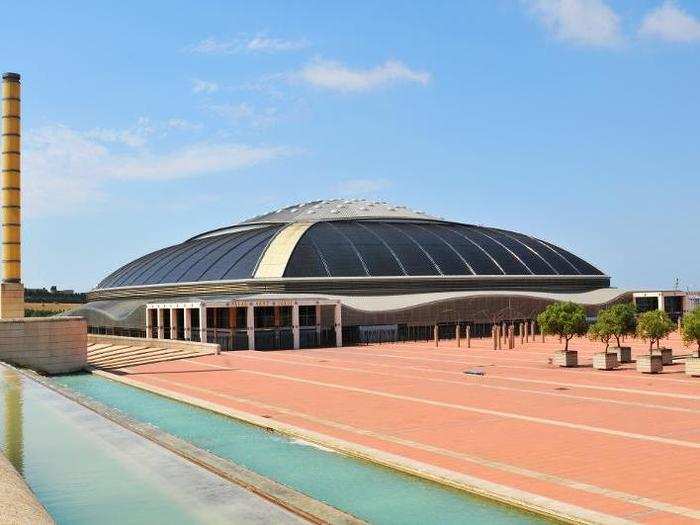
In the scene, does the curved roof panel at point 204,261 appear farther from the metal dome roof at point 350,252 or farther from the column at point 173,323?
the column at point 173,323

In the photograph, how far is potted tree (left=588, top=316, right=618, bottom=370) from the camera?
1305 inches

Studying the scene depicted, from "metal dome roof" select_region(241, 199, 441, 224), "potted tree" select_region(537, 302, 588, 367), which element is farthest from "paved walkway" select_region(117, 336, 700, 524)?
"metal dome roof" select_region(241, 199, 441, 224)

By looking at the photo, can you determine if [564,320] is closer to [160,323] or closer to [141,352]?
[141,352]

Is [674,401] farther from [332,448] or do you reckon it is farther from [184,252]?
[184,252]

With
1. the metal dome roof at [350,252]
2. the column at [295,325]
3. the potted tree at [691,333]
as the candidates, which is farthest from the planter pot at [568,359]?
the metal dome roof at [350,252]

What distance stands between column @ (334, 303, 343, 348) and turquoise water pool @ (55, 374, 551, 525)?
3264cm

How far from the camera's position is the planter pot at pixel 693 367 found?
2914 centimetres

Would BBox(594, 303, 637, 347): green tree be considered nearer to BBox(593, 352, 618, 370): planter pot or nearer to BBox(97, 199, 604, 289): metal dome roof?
BBox(593, 352, 618, 370): planter pot

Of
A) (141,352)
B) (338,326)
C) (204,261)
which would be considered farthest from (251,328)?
(204,261)

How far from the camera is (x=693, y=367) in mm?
29312

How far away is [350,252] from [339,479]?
168 ft

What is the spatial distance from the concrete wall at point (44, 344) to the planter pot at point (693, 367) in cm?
2845

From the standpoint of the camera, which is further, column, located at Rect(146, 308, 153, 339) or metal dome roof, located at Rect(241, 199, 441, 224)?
metal dome roof, located at Rect(241, 199, 441, 224)

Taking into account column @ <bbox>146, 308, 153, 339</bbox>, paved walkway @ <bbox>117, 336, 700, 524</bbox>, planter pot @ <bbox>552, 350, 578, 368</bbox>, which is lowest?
paved walkway @ <bbox>117, 336, 700, 524</bbox>
